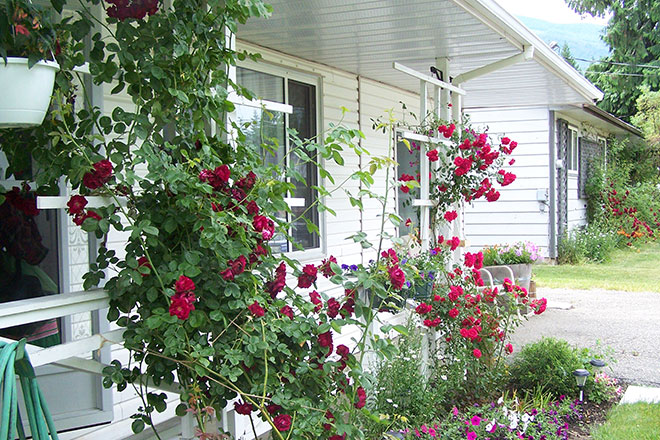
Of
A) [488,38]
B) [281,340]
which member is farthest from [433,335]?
[281,340]

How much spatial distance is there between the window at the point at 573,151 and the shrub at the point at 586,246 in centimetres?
141

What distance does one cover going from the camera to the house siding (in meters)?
12.6

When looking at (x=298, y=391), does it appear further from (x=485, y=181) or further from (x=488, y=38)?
(x=488, y=38)

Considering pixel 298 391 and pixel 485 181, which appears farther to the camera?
pixel 485 181

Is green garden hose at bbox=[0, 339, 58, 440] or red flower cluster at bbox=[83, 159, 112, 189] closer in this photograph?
green garden hose at bbox=[0, 339, 58, 440]

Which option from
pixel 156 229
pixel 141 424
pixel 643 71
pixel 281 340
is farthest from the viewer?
pixel 643 71

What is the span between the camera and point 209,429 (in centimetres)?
258

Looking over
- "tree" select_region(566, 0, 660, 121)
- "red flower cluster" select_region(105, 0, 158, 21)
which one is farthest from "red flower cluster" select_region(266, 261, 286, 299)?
"tree" select_region(566, 0, 660, 121)

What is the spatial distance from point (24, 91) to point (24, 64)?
78mm

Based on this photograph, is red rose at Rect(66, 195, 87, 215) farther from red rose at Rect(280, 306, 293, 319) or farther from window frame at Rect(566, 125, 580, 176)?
window frame at Rect(566, 125, 580, 176)

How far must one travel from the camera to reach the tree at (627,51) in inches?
950

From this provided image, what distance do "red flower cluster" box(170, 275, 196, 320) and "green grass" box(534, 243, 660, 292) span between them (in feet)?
30.8

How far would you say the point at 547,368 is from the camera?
4992mm

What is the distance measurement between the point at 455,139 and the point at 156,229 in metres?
3.49
